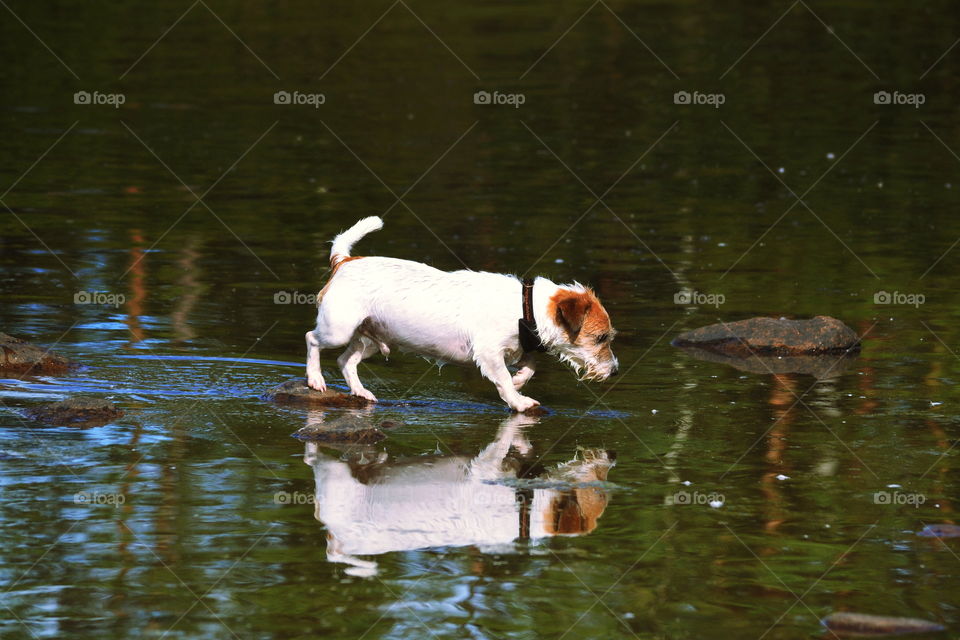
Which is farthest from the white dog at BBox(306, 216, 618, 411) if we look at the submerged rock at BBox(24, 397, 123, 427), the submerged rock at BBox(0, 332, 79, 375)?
the submerged rock at BBox(0, 332, 79, 375)

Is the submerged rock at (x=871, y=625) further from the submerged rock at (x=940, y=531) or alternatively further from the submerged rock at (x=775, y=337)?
the submerged rock at (x=775, y=337)

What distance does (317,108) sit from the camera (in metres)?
26.3

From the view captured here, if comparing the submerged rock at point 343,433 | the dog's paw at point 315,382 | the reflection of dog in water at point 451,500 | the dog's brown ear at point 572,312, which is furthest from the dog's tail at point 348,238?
the reflection of dog in water at point 451,500

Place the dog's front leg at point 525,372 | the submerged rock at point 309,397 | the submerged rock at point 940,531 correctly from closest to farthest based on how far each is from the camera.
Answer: the submerged rock at point 940,531
the submerged rock at point 309,397
the dog's front leg at point 525,372

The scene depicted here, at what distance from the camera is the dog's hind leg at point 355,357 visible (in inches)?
426

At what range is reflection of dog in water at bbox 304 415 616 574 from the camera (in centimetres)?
799

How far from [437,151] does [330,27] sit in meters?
14.6

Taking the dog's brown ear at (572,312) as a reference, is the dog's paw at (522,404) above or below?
below

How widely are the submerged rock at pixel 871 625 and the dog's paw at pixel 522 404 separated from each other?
3.76 m

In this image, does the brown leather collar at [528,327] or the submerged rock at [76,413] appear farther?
the brown leather collar at [528,327]

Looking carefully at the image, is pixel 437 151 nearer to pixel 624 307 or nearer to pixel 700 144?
pixel 700 144

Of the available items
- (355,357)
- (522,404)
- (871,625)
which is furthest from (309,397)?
(871,625)

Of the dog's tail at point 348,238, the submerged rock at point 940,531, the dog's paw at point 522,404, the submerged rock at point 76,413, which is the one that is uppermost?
the dog's tail at point 348,238

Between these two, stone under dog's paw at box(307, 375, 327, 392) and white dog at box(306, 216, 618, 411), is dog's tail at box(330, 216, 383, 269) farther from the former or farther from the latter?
stone under dog's paw at box(307, 375, 327, 392)
